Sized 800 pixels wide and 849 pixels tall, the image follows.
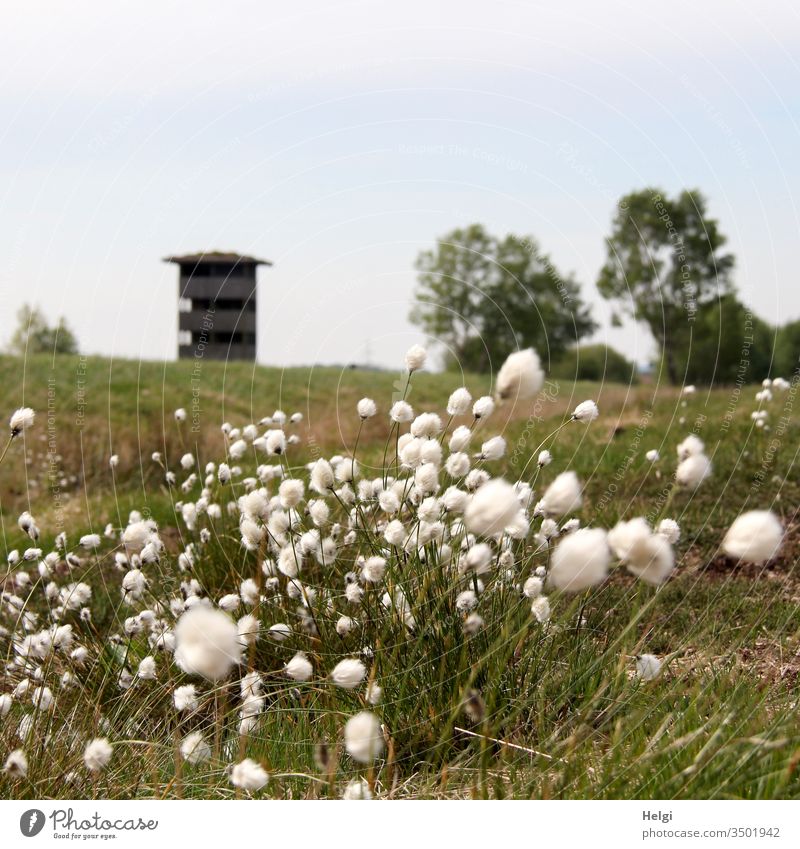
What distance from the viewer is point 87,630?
444 cm

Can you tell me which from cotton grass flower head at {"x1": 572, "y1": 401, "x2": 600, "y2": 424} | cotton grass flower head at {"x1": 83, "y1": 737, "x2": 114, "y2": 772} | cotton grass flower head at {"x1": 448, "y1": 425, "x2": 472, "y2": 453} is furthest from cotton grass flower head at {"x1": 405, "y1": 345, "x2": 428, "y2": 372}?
cotton grass flower head at {"x1": 83, "y1": 737, "x2": 114, "y2": 772}

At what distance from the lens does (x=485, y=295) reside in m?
5.62

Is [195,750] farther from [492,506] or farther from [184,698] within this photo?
[492,506]

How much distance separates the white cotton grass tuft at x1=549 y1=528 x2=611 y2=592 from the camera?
178 cm

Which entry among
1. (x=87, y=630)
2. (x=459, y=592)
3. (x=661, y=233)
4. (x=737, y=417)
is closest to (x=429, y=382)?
(x=661, y=233)

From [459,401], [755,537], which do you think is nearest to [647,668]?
[459,401]

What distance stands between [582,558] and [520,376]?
46 cm

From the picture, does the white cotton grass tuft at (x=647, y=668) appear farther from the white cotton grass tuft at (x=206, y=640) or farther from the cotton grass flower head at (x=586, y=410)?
the white cotton grass tuft at (x=206, y=640)

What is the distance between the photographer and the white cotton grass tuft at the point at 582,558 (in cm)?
178

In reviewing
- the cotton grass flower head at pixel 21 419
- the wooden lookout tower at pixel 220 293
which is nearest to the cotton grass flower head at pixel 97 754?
the cotton grass flower head at pixel 21 419

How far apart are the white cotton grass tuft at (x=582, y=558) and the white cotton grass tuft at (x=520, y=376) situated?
0.38 m

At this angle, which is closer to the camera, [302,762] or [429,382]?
[302,762]
